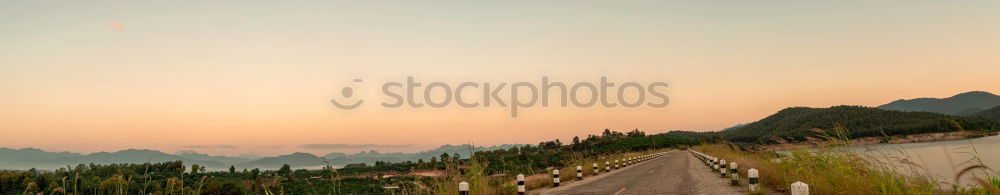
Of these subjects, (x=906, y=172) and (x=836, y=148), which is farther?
(x=836, y=148)

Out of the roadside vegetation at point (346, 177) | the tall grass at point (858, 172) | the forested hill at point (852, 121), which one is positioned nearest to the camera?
the tall grass at point (858, 172)

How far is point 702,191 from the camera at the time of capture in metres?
15.7

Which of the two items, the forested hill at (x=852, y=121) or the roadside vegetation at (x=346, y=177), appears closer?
the roadside vegetation at (x=346, y=177)

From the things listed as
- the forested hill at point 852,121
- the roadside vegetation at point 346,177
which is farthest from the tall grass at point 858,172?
the forested hill at point 852,121

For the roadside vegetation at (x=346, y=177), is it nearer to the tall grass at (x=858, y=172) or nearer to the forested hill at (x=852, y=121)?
the tall grass at (x=858, y=172)

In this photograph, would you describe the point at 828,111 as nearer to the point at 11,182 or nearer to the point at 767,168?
the point at 767,168

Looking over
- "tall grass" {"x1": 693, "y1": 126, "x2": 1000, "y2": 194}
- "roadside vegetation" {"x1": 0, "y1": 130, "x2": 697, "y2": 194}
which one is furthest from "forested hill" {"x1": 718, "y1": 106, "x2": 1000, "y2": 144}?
"tall grass" {"x1": 693, "y1": 126, "x2": 1000, "y2": 194}

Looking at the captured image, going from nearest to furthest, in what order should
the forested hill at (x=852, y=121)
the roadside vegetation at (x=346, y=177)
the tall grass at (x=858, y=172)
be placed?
the tall grass at (x=858, y=172) → the roadside vegetation at (x=346, y=177) → the forested hill at (x=852, y=121)

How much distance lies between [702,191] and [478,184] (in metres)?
6.25

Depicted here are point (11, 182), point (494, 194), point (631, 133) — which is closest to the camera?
point (494, 194)

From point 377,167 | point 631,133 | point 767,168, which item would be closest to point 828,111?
point 631,133

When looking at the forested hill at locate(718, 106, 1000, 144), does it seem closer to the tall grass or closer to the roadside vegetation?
the roadside vegetation

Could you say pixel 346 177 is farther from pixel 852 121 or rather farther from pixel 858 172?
pixel 852 121

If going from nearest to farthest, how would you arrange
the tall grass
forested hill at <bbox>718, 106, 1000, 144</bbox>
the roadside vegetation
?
the tall grass
the roadside vegetation
forested hill at <bbox>718, 106, 1000, 144</bbox>
